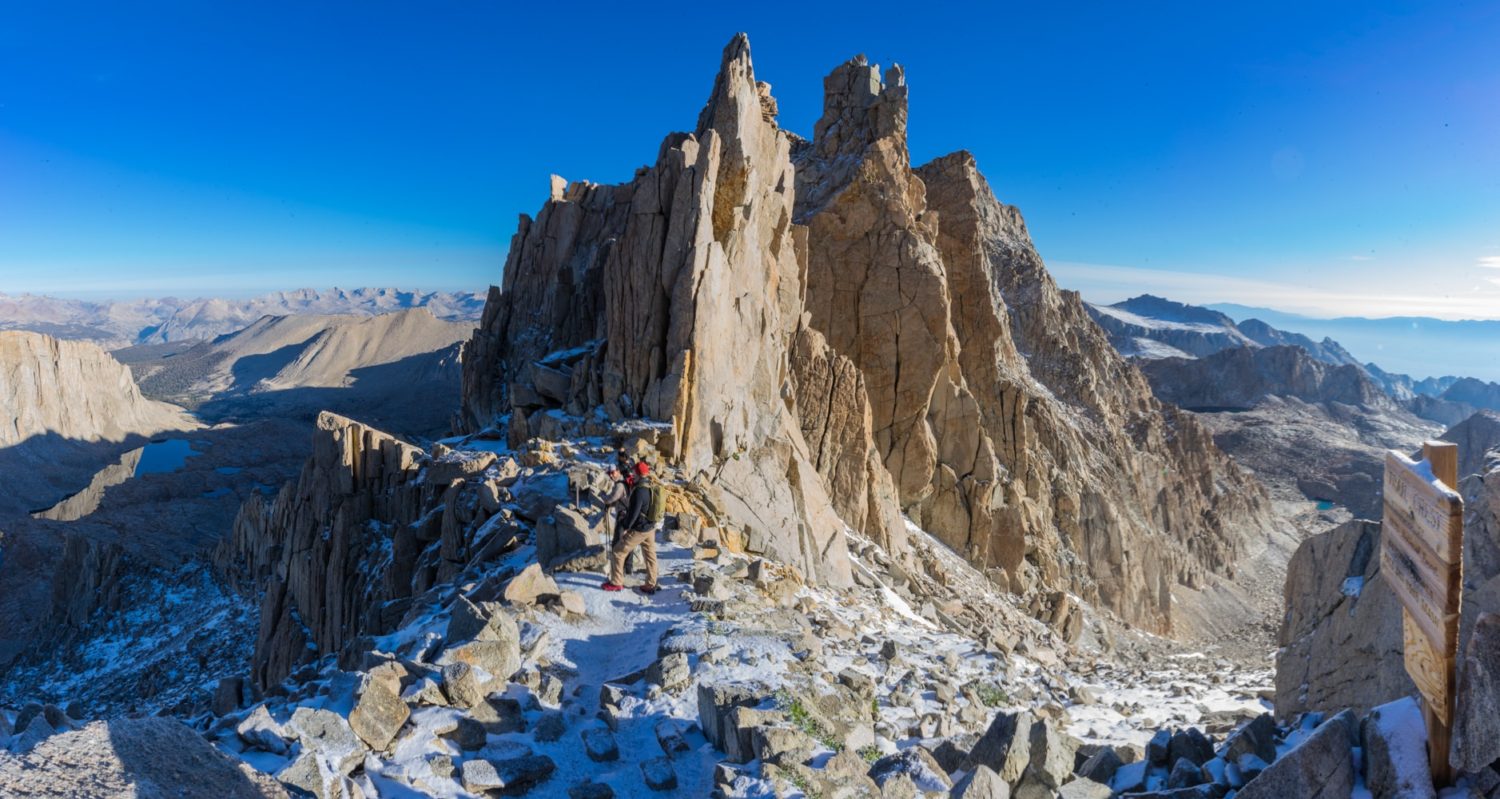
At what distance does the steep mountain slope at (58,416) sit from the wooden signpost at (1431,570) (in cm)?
11977

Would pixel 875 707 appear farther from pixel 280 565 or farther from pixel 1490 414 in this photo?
pixel 1490 414

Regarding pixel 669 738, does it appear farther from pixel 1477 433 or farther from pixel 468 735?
pixel 1477 433

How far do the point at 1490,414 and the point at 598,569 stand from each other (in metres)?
189

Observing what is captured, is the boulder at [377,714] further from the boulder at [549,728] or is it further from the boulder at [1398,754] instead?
the boulder at [1398,754]

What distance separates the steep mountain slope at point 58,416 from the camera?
315 ft

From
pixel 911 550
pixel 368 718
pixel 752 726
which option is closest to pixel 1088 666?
pixel 911 550

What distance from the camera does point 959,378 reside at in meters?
40.7

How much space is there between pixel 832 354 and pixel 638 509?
70.0ft

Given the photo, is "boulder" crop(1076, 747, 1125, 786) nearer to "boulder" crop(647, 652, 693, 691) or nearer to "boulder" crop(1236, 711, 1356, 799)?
"boulder" crop(1236, 711, 1356, 799)

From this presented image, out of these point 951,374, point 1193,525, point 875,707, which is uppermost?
point 951,374

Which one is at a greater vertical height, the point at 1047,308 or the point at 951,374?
the point at 1047,308

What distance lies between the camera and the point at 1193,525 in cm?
7412

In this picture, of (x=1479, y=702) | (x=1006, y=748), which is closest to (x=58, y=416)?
(x=1006, y=748)

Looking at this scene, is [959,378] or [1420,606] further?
[959,378]
